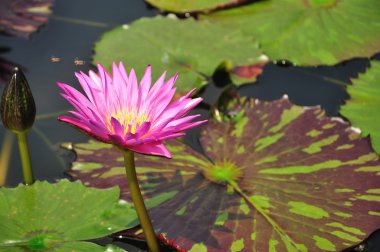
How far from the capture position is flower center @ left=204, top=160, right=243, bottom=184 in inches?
59.8

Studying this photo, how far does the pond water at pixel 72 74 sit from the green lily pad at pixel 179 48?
0.07m

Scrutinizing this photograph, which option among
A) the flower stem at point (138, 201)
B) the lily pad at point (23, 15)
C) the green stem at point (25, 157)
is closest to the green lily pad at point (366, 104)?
the flower stem at point (138, 201)

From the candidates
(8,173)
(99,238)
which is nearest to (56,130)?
(8,173)

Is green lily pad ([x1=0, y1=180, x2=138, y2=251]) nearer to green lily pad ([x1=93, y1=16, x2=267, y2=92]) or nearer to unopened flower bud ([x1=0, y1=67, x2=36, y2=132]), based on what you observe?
unopened flower bud ([x1=0, y1=67, x2=36, y2=132])

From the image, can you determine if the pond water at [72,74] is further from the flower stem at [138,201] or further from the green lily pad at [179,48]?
the flower stem at [138,201]

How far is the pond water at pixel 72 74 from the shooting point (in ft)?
5.54

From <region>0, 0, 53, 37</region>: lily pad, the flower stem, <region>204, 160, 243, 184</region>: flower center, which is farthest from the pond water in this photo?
the flower stem

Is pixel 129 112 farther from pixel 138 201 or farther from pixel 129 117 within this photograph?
pixel 138 201

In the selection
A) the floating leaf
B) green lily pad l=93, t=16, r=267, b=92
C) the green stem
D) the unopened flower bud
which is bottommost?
the floating leaf

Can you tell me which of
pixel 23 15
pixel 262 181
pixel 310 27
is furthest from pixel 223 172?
pixel 23 15

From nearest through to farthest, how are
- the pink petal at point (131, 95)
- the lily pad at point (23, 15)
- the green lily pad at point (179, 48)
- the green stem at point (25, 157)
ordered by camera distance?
1. the pink petal at point (131, 95)
2. the green stem at point (25, 157)
3. the green lily pad at point (179, 48)
4. the lily pad at point (23, 15)

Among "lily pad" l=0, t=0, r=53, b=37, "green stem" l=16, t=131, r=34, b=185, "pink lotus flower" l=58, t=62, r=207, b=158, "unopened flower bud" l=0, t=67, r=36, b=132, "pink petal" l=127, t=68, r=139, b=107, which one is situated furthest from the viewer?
"lily pad" l=0, t=0, r=53, b=37

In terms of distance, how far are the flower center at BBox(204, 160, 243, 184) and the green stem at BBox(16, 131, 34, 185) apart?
1.43 feet

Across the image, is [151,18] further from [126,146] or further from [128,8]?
[126,146]
